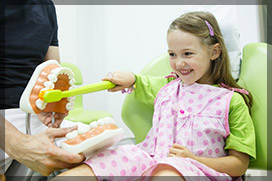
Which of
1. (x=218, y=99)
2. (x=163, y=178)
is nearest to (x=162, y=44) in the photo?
(x=218, y=99)

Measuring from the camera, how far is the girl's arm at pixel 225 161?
591 millimetres

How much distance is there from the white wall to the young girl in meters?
0.70

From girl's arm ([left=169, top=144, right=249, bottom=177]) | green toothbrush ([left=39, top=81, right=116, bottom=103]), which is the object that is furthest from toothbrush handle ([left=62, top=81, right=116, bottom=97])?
girl's arm ([left=169, top=144, right=249, bottom=177])

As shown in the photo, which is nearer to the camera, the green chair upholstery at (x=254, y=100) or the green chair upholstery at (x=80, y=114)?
the green chair upholstery at (x=254, y=100)

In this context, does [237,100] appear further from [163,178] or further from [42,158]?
[42,158]

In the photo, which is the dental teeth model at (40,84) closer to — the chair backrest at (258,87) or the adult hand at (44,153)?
the adult hand at (44,153)

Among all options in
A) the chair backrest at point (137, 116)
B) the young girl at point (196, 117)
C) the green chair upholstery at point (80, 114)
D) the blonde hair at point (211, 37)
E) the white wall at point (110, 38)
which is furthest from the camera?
the white wall at point (110, 38)

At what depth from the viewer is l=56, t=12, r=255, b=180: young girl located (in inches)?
22.9

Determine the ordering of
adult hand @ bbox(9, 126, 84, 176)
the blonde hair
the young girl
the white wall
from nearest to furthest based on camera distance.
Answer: adult hand @ bbox(9, 126, 84, 176) < the young girl < the blonde hair < the white wall

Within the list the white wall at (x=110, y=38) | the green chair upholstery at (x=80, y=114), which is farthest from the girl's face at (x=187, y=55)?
the white wall at (x=110, y=38)

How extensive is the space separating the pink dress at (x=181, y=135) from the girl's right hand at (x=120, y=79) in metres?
0.10

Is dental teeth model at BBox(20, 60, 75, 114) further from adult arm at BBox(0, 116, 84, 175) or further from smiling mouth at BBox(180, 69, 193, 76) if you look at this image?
smiling mouth at BBox(180, 69, 193, 76)

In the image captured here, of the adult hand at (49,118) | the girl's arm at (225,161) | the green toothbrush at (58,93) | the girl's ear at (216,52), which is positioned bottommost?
the girl's arm at (225,161)

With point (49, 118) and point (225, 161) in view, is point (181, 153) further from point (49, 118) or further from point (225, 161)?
point (49, 118)
